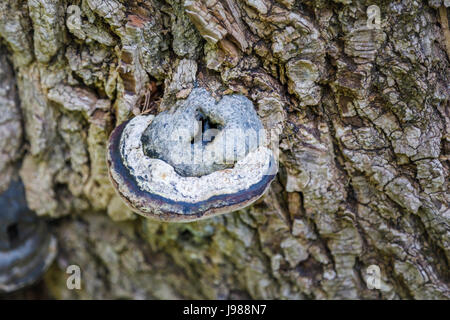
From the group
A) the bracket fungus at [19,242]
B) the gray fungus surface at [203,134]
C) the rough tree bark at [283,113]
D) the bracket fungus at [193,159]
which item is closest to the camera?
the bracket fungus at [193,159]

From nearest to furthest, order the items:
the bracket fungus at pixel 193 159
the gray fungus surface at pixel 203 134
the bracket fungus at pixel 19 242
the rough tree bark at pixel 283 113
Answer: the bracket fungus at pixel 193 159
the gray fungus surface at pixel 203 134
the rough tree bark at pixel 283 113
the bracket fungus at pixel 19 242

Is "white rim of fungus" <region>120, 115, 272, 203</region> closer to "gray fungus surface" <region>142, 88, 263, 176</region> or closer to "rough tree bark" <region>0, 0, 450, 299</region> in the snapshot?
"gray fungus surface" <region>142, 88, 263, 176</region>

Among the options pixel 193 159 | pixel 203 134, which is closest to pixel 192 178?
pixel 193 159

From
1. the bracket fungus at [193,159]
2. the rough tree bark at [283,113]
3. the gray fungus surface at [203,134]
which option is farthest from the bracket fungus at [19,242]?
the gray fungus surface at [203,134]

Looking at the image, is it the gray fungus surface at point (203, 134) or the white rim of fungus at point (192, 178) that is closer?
the white rim of fungus at point (192, 178)

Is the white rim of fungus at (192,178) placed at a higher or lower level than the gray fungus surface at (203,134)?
lower

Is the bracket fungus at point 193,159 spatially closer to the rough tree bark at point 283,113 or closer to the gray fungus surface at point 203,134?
the gray fungus surface at point 203,134

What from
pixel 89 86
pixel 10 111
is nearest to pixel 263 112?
pixel 89 86

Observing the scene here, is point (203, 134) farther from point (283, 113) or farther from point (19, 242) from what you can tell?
point (19, 242)
